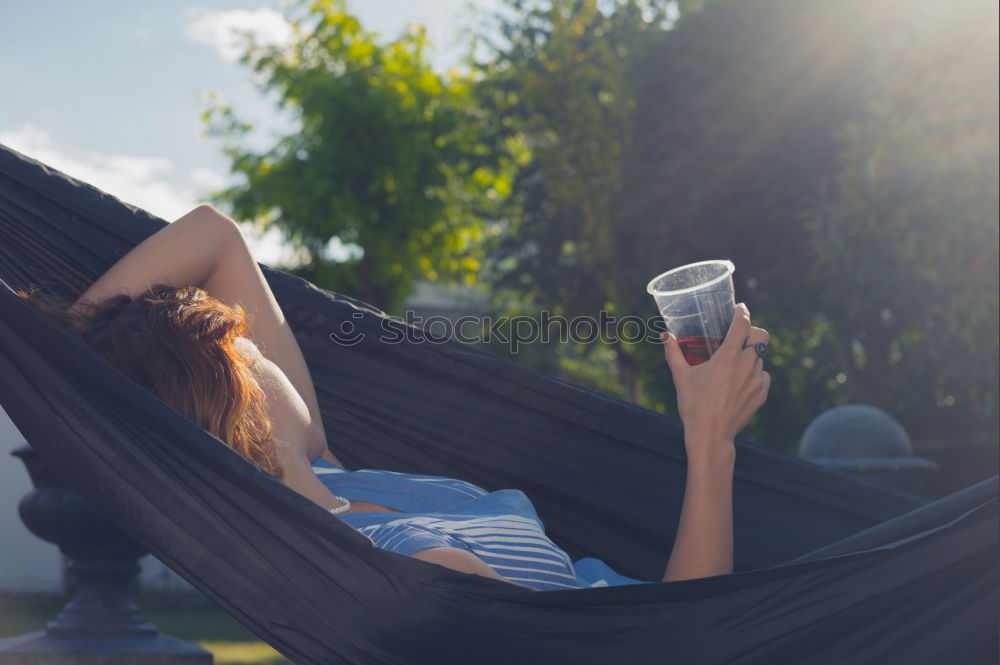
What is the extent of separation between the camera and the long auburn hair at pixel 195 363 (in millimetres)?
1753

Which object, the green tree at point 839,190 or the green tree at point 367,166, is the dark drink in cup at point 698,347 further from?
the green tree at point 367,166

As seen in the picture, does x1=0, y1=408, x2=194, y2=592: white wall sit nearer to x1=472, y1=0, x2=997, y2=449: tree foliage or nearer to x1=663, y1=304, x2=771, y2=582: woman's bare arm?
x1=472, y1=0, x2=997, y2=449: tree foliage

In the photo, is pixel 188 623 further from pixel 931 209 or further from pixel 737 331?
pixel 737 331

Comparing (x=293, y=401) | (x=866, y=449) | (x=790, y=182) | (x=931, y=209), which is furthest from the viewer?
(x=790, y=182)

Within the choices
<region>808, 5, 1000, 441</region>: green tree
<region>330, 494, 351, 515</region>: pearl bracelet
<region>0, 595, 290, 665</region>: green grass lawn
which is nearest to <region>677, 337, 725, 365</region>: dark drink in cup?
<region>330, 494, 351, 515</region>: pearl bracelet

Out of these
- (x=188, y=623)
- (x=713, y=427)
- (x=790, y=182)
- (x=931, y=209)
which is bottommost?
(x=188, y=623)

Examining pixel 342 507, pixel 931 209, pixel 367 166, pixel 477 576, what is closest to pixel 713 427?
pixel 477 576

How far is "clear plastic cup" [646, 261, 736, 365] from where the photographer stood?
1.57 meters

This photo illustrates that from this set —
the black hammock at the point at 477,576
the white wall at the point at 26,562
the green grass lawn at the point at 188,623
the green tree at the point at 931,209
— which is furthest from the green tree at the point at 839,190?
the white wall at the point at 26,562

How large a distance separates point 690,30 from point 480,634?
9.90 m

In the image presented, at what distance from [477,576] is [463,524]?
0.30m

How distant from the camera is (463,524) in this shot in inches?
68.1

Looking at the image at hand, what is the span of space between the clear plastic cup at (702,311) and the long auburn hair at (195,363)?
763 millimetres

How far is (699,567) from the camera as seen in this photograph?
5.31ft
